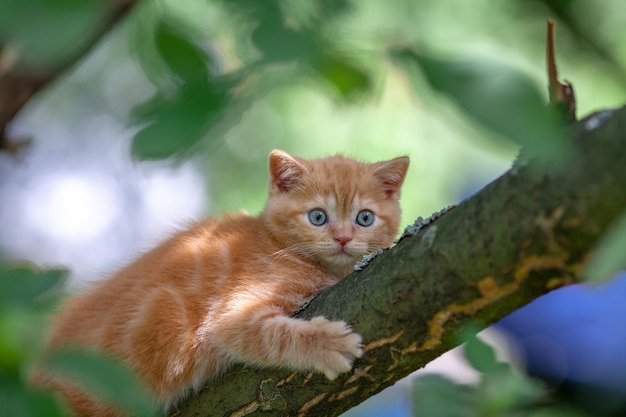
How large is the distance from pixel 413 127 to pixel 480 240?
179 inches

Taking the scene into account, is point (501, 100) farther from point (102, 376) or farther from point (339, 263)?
point (339, 263)

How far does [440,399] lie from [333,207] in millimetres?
1982

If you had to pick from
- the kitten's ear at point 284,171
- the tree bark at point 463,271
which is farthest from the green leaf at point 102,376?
the kitten's ear at point 284,171

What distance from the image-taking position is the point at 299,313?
223 cm

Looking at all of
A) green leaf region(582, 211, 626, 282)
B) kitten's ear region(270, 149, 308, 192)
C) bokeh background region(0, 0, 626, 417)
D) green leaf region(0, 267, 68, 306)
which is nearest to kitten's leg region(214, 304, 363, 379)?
bokeh background region(0, 0, 626, 417)

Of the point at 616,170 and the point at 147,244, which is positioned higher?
the point at 147,244

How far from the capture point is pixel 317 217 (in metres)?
2.87

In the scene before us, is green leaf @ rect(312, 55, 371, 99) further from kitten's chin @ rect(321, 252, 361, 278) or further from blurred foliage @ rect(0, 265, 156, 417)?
kitten's chin @ rect(321, 252, 361, 278)

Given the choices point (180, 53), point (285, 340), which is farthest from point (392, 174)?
point (180, 53)

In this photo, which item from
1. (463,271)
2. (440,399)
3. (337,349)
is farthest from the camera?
(337,349)

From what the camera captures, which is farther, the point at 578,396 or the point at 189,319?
the point at 189,319

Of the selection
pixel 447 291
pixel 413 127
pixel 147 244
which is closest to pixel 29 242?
pixel 413 127

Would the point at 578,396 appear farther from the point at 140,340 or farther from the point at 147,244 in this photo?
the point at 147,244

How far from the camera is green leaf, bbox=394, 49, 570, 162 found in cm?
54
